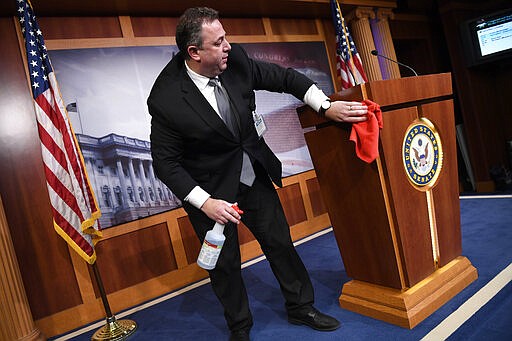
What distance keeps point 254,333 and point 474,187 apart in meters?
4.31

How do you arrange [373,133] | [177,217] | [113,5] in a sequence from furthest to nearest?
[177,217], [113,5], [373,133]

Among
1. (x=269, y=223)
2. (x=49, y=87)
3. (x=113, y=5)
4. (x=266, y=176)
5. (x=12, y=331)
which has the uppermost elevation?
(x=113, y=5)

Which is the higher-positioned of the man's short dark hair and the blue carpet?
the man's short dark hair

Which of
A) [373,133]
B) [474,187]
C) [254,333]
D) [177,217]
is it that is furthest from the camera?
[474,187]

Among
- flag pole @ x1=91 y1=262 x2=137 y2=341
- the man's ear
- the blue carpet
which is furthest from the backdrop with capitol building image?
the man's ear

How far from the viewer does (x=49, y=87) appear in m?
2.40

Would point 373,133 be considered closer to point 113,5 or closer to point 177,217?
point 177,217

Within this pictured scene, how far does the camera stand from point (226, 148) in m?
1.65

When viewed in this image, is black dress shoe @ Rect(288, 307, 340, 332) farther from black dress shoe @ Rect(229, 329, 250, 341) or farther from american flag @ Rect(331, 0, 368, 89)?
american flag @ Rect(331, 0, 368, 89)

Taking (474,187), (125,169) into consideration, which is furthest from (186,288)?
(474,187)

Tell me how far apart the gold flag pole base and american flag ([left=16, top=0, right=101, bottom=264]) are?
1.43 feet

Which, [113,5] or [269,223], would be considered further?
[113,5]

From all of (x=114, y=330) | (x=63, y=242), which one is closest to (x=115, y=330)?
(x=114, y=330)

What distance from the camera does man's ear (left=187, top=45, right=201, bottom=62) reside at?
1.53 m
